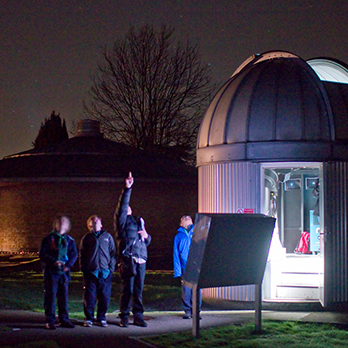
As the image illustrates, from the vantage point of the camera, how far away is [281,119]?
11852mm

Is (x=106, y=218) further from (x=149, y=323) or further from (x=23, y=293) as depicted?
(x=149, y=323)

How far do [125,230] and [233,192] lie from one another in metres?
3.41

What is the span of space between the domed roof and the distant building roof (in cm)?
1439

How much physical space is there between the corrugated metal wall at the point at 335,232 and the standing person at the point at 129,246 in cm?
401

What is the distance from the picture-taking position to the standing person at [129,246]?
9.30 m

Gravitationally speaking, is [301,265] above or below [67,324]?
above

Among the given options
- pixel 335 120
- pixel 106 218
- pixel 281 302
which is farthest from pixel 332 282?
pixel 106 218

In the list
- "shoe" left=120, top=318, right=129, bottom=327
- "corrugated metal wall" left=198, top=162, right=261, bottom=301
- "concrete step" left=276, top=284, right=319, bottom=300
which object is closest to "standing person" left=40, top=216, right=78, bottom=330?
"shoe" left=120, top=318, right=129, bottom=327

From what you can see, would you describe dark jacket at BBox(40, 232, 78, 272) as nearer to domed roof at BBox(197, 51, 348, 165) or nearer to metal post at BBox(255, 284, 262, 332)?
metal post at BBox(255, 284, 262, 332)

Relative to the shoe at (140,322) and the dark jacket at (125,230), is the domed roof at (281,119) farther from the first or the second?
the shoe at (140,322)

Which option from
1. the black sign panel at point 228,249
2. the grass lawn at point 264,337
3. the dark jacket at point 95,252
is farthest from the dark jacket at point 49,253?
the black sign panel at point 228,249

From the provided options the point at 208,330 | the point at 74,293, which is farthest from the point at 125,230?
the point at 74,293

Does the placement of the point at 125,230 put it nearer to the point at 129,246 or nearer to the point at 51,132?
the point at 129,246

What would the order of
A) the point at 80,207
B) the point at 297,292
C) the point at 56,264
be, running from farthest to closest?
the point at 80,207 → the point at 297,292 → the point at 56,264
